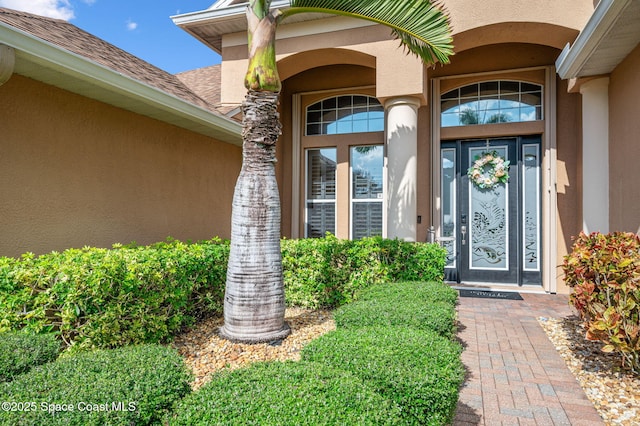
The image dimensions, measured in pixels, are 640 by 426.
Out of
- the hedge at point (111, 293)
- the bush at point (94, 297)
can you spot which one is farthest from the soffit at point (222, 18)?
the bush at point (94, 297)

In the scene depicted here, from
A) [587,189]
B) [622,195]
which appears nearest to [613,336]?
[622,195]

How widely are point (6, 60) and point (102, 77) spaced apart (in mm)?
991

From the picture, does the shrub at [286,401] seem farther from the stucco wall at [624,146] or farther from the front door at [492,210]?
the front door at [492,210]

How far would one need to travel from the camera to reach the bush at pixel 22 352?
238 cm

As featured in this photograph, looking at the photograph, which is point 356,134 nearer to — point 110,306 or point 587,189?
point 587,189

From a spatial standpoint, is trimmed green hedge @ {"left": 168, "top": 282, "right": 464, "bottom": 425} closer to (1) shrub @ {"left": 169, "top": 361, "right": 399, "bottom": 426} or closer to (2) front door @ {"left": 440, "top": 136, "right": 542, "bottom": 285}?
(1) shrub @ {"left": 169, "top": 361, "right": 399, "bottom": 426}

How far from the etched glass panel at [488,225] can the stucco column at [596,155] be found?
175 cm

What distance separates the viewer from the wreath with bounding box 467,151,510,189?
7.68m

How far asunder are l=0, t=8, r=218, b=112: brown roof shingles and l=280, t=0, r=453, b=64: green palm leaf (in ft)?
9.01

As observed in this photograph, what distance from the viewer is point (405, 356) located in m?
2.44

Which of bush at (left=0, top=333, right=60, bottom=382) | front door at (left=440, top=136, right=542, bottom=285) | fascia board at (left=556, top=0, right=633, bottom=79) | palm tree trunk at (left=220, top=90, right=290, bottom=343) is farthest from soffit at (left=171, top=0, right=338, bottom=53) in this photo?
bush at (left=0, top=333, right=60, bottom=382)

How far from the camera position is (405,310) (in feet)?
11.5

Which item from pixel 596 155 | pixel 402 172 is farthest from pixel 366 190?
pixel 596 155

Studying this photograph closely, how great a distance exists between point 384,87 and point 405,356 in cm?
514
